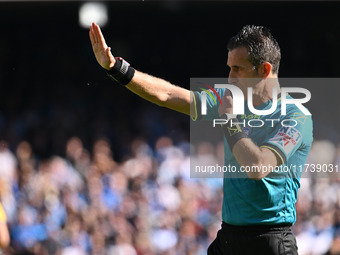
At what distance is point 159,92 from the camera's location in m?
Answer: 4.65

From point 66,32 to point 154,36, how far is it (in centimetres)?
174

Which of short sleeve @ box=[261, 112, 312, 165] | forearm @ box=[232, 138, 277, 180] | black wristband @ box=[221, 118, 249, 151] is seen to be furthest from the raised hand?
short sleeve @ box=[261, 112, 312, 165]

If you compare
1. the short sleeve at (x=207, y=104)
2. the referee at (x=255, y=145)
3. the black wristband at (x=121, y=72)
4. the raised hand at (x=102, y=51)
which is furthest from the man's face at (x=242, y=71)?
the raised hand at (x=102, y=51)

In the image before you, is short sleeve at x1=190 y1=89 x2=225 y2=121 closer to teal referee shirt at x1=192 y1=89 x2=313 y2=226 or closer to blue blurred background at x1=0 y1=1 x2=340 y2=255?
teal referee shirt at x1=192 y1=89 x2=313 y2=226

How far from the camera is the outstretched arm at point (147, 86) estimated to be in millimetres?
4512

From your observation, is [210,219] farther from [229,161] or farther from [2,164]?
[229,161]

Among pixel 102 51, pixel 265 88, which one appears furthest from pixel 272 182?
pixel 102 51

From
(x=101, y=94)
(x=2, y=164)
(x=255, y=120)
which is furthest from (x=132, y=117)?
(x=255, y=120)

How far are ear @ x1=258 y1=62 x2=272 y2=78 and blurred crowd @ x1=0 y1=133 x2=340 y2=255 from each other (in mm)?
5286

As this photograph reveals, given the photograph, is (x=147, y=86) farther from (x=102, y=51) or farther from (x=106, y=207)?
(x=106, y=207)

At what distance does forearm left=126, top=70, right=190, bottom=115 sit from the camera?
4.60 m

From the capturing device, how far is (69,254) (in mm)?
9375

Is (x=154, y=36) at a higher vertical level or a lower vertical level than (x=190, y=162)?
higher

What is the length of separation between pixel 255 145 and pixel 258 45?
30.8 inches
